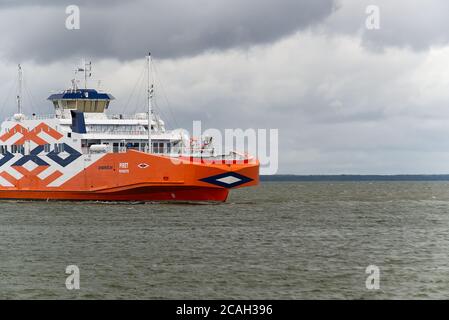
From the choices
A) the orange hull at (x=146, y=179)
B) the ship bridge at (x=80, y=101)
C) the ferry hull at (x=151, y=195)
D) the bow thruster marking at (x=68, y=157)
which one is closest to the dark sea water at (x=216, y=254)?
the ferry hull at (x=151, y=195)

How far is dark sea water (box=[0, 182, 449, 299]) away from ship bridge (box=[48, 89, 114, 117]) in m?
12.9

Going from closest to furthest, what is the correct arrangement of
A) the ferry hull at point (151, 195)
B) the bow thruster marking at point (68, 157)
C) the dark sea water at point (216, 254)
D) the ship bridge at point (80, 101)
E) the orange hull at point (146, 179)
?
the dark sea water at point (216, 254) < the orange hull at point (146, 179) < the ferry hull at point (151, 195) < the bow thruster marking at point (68, 157) < the ship bridge at point (80, 101)

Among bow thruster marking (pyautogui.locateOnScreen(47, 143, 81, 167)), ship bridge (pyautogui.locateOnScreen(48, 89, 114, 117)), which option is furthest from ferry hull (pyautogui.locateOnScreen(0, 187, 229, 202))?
ship bridge (pyautogui.locateOnScreen(48, 89, 114, 117))

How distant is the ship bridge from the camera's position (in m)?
60.6

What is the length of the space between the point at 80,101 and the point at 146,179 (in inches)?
542

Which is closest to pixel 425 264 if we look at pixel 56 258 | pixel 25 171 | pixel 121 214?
pixel 56 258

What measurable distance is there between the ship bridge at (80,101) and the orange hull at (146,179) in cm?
643

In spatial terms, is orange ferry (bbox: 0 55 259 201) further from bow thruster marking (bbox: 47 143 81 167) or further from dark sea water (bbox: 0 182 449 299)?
dark sea water (bbox: 0 182 449 299)

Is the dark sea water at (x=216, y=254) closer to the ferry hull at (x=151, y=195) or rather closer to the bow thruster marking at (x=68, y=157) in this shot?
the ferry hull at (x=151, y=195)

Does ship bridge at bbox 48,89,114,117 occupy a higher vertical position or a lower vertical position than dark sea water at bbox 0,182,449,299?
higher

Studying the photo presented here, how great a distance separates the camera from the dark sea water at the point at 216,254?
23312 mm

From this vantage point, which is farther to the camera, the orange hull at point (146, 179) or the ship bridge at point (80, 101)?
the ship bridge at point (80, 101)
